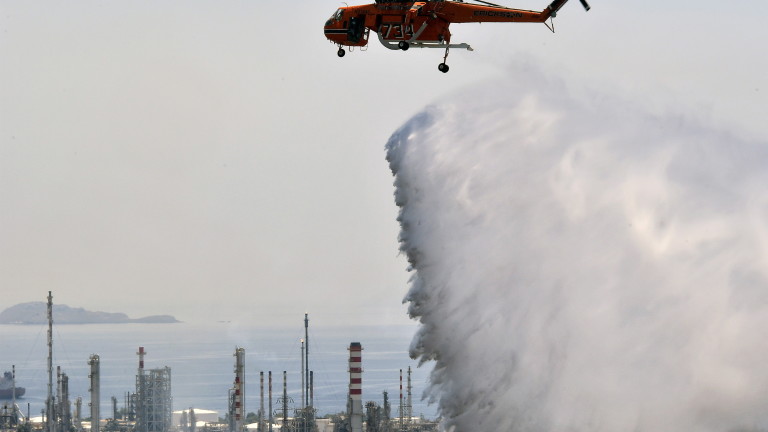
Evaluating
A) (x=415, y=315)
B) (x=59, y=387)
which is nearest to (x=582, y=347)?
(x=415, y=315)

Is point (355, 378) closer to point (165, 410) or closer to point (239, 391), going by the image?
point (239, 391)

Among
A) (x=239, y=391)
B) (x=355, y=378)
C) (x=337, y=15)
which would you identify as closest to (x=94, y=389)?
(x=239, y=391)

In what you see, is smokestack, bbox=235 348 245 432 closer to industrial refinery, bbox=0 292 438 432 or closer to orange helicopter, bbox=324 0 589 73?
industrial refinery, bbox=0 292 438 432

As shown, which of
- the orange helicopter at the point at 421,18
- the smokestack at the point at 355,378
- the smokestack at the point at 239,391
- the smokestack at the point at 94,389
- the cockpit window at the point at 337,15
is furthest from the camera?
the smokestack at the point at 94,389

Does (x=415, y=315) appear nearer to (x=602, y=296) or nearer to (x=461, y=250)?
(x=461, y=250)

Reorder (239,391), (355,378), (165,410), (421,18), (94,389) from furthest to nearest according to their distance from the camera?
(165,410) < (94,389) < (239,391) < (355,378) < (421,18)

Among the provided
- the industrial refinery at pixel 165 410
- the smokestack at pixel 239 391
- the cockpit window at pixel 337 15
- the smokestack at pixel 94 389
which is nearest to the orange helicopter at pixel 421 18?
the cockpit window at pixel 337 15

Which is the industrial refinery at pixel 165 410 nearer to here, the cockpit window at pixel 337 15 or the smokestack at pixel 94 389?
the smokestack at pixel 94 389

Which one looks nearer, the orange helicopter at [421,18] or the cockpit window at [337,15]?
the orange helicopter at [421,18]

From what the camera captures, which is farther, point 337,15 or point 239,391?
point 239,391
